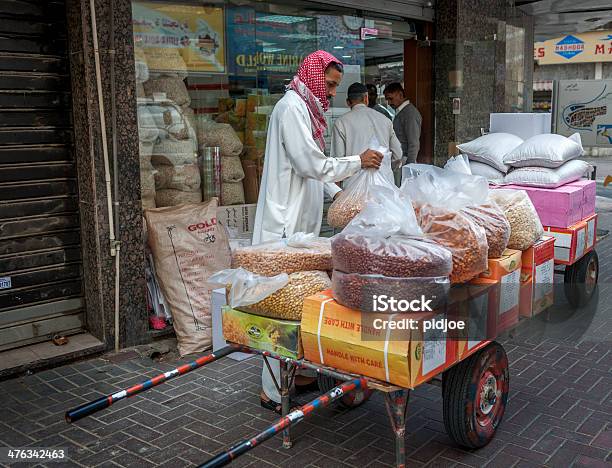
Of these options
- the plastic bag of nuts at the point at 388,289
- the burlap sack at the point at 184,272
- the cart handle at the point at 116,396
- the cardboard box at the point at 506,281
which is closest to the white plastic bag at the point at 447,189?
the cardboard box at the point at 506,281

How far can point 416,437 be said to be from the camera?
3588 millimetres

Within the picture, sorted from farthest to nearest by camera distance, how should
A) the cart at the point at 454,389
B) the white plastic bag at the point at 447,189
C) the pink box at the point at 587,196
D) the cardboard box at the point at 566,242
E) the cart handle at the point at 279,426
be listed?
the pink box at the point at 587,196 < the cardboard box at the point at 566,242 < the white plastic bag at the point at 447,189 < the cart at the point at 454,389 < the cart handle at the point at 279,426

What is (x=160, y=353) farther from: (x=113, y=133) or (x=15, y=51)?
(x=15, y=51)

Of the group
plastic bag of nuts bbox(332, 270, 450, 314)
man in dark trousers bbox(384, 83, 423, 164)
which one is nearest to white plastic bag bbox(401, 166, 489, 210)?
plastic bag of nuts bbox(332, 270, 450, 314)

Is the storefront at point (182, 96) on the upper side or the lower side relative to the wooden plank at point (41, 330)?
upper

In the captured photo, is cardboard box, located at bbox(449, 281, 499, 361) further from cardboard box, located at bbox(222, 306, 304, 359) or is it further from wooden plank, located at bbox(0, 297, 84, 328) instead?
wooden plank, located at bbox(0, 297, 84, 328)

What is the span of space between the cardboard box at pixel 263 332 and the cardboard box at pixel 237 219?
8.90ft

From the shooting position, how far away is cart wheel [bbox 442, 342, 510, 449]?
125 inches

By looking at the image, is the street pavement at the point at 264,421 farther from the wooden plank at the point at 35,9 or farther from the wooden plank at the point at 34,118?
the wooden plank at the point at 35,9

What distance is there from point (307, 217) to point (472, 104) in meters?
4.73

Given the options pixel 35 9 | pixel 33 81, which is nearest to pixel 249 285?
pixel 33 81

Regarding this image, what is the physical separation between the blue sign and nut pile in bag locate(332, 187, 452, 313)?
24.8m

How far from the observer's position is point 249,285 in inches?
118

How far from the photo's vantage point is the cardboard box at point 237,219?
5840 millimetres
